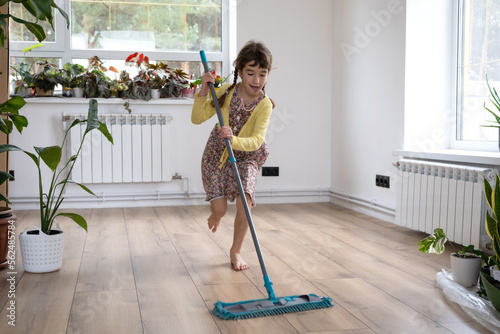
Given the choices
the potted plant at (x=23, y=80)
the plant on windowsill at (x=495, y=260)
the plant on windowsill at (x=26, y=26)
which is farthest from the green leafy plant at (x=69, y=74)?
the plant on windowsill at (x=495, y=260)

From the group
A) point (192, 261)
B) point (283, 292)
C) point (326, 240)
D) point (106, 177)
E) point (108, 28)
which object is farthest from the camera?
point (108, 28)

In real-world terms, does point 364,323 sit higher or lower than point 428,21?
lower

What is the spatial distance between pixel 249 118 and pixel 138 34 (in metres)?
2.73

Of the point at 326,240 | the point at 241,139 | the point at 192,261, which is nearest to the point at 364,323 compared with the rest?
the point at 241,139

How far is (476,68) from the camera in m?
3.58

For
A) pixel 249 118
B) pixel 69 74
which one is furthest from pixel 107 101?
pixel 249 118

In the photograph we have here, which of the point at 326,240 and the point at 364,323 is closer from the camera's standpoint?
the point at 364,323

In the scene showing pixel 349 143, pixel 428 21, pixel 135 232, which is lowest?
pixel 135 232

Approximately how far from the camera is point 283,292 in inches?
90.6

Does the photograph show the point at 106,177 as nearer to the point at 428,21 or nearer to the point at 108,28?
the point at 108,28

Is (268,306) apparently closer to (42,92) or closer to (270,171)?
(270,171)

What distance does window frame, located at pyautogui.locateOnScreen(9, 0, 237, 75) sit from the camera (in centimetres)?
483

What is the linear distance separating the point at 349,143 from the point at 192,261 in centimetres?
232

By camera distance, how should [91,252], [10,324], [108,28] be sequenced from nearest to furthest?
[10,324] → [91,252] → [108,28]
